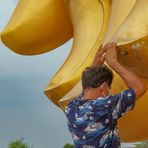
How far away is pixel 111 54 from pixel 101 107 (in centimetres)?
26

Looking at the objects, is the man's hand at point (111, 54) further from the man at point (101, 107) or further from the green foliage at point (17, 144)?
the green foliage at point (17, 144)

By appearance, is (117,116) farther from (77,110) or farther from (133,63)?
(133,63)

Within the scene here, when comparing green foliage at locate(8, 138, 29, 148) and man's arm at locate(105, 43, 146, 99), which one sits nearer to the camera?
man's arm at locate(105, 43, 146, 99)

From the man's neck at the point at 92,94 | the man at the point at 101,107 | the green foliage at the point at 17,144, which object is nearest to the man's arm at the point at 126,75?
the man at the point at 101,107

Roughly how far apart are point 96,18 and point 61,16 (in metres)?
0.44

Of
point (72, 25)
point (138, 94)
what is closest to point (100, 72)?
point (138, 94)

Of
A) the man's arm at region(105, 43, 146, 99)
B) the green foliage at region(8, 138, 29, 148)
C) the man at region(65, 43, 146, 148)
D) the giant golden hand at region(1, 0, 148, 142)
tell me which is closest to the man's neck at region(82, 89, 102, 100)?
the man at region(65, 43, 146, 148)

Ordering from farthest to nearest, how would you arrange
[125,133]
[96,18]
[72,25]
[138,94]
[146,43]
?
[72,25] < [96,18] < [125,133] < [146,43] < [138,94]

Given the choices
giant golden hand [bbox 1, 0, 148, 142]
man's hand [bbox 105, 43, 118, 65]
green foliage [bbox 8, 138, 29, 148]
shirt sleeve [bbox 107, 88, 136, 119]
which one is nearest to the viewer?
shirt sleeve [bbox 107, 88, 136, 119]

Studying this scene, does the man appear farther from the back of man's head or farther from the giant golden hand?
the giant golden hand

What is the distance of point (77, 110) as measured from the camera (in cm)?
Answer: 207

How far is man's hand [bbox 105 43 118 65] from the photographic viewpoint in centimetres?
209

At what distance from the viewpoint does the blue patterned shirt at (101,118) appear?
1.97 m

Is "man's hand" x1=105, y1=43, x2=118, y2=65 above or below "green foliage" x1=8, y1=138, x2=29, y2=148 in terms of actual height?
above
